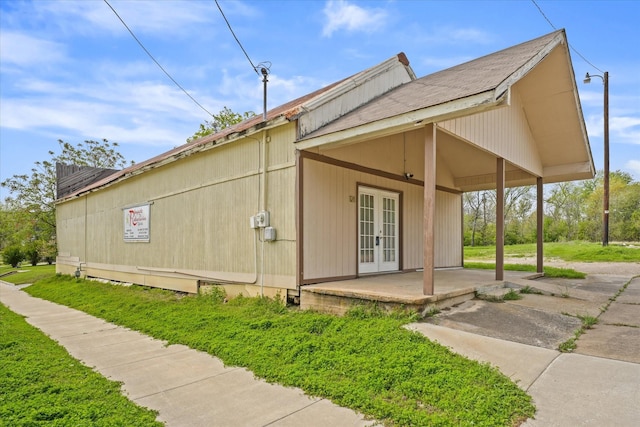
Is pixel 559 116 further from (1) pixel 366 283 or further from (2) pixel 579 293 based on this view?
(1) pixel 366 283

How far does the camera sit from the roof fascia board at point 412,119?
4.21 m

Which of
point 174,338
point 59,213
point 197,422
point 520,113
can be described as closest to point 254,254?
point 174,338

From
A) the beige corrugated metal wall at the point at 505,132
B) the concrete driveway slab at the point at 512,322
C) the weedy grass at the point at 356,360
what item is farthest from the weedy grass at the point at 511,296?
the beige corrugated metal wall at the point at 505,132

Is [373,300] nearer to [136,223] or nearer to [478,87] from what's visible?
[478,87]

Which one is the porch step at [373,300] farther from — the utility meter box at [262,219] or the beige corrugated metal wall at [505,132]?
the beige corrugated metal wall at [505,132]

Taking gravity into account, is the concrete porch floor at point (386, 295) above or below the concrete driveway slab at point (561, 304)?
above

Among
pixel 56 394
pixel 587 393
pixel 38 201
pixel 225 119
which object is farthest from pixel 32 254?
pixel 587 393

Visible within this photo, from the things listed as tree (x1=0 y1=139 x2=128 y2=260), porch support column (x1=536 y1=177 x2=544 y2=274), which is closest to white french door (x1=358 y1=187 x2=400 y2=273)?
porch support column (x1=536 y1=177 x2=544 y2=274)

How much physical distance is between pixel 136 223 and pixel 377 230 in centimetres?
751

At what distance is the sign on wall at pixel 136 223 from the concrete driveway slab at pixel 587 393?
1020 centimetres

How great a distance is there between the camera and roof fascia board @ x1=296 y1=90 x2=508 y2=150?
166 inches

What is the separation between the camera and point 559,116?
8094 millimetres

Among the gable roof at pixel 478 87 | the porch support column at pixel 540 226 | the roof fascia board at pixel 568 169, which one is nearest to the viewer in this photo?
the gable roof at pixel 478 87

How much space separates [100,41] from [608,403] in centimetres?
1133
